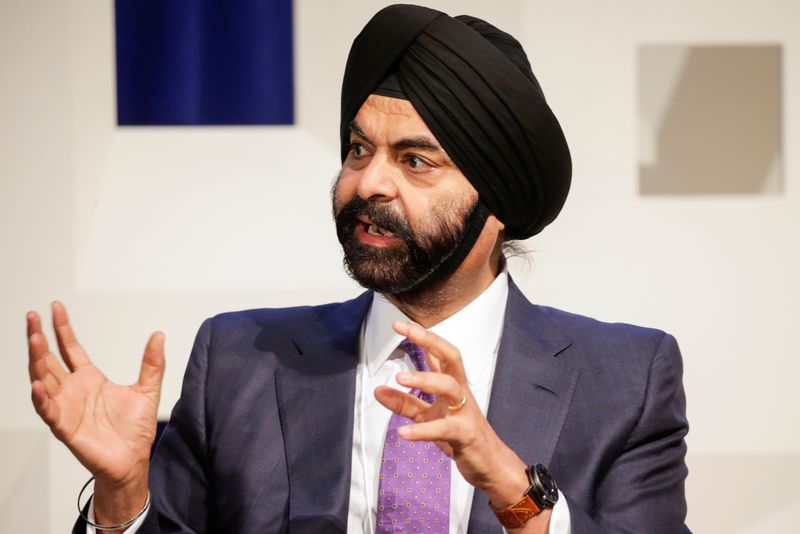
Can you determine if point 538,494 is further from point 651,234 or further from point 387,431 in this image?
point 651,234

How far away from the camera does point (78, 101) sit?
2531 millimetres

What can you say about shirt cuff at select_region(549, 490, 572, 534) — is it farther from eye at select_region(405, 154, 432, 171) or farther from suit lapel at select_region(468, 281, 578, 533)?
eye at select_region(405, 154, 432, 171)

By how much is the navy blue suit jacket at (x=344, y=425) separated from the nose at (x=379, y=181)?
11.9 inches

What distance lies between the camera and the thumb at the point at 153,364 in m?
1.56

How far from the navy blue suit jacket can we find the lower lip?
0.73ft

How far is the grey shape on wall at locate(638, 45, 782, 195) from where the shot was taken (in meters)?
2.57

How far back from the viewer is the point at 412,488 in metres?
1.75

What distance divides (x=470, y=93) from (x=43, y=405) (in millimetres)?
864

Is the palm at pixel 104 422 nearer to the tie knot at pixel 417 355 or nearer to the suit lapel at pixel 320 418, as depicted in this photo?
the suit lapel at pixel 320 418

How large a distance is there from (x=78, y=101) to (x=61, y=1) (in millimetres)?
251

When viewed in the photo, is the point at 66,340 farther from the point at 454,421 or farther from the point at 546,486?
the point at 546,486

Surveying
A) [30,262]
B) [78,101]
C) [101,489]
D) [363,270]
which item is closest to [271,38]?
[78,101]

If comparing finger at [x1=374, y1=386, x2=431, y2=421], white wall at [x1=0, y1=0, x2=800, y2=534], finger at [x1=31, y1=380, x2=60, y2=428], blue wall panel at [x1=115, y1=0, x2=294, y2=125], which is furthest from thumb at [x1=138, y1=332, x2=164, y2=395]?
blue wall panel at [x1=115, y1=0, x2=294, y2=125]

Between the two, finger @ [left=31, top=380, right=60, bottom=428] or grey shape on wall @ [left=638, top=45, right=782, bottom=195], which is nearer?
finger @ [left=31, top=380, right=60, bottom=428]
